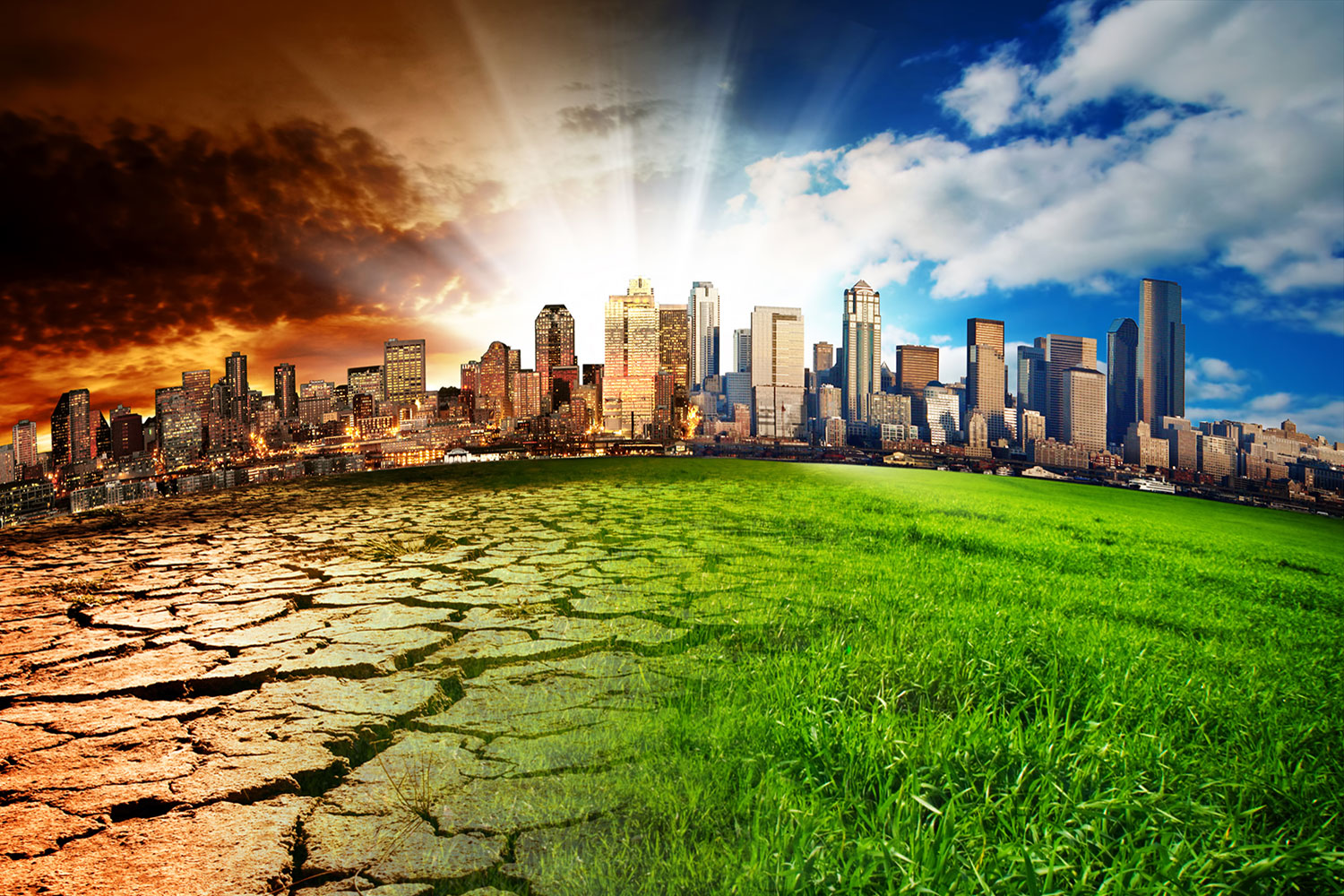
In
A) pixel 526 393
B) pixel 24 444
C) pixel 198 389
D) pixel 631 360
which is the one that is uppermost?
pixel 631 360

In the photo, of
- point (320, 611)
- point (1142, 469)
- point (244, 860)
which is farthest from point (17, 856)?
point (1142, 469)

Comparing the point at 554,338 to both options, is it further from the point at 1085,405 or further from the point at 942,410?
the point at 1085,405

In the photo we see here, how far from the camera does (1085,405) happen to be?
6209cm

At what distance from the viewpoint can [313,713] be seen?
251 centimetres

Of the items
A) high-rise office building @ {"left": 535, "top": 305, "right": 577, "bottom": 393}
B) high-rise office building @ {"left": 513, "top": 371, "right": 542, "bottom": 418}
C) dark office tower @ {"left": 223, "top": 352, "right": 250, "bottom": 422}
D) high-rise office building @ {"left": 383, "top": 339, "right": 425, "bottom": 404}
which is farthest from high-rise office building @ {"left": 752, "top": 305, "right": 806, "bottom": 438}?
dark office tower @ {"left": 223, "top": 352, "right": 250, "bottom": 422}

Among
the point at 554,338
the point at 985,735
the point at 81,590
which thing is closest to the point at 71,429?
the point at 81,590

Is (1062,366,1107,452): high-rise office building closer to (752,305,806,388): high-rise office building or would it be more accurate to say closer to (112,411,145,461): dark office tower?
(752,305,806,388): high-rise office building

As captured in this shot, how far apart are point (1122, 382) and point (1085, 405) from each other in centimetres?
2075

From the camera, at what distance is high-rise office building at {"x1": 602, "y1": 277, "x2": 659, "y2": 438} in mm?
74500

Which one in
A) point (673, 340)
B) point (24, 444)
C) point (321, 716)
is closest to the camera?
point (321, 716)

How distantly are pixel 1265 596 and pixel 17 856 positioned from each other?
285 inches

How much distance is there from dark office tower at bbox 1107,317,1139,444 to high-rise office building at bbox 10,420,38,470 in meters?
59.8

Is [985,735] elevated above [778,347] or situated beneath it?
situated beneath

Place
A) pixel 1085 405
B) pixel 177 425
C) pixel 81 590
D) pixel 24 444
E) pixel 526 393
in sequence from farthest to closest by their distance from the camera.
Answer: pixel 526 393 < pixel 1085 405 < pixel 177 425 < pixel 24 444 < pixel 81 590
